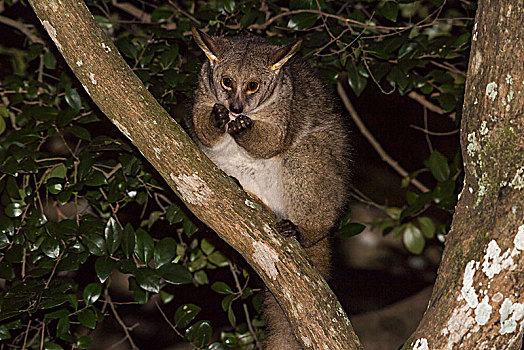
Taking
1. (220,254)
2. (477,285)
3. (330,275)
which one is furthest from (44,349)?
(477,285)

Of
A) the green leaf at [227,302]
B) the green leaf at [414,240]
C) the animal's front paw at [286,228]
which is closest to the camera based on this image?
the animal's front paw at [286,228]

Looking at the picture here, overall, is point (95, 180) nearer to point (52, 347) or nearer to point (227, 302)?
point (52, 347)

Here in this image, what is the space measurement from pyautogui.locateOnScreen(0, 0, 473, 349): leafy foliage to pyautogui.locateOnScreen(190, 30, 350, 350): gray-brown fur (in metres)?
0.36

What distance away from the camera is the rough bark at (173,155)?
2793mm

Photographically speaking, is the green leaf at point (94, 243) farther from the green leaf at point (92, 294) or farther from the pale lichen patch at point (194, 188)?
the pale lichen patch at point (194, 188)

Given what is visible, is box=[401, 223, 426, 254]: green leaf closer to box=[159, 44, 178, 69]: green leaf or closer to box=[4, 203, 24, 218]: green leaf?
box=[159, 44, 178, 69]: green leaf

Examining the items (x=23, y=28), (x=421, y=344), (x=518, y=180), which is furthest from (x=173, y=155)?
(x=23, y=28)

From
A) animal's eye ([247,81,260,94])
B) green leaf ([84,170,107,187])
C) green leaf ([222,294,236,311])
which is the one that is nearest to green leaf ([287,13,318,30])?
animal's eye ([247,81,260,94])

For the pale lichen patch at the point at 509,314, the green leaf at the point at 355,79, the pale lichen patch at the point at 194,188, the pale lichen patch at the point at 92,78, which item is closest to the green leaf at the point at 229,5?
the green leaf at the point at 355,79

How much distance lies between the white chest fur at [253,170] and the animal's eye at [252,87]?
0.31 meters

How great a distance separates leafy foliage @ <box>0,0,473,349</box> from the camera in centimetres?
342

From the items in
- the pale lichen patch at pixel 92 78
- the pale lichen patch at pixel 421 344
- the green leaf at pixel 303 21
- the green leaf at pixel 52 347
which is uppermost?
the pale lichen patch at pixel 92 78

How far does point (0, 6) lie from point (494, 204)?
4.04 metres

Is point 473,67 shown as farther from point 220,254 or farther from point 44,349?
point 44,349
